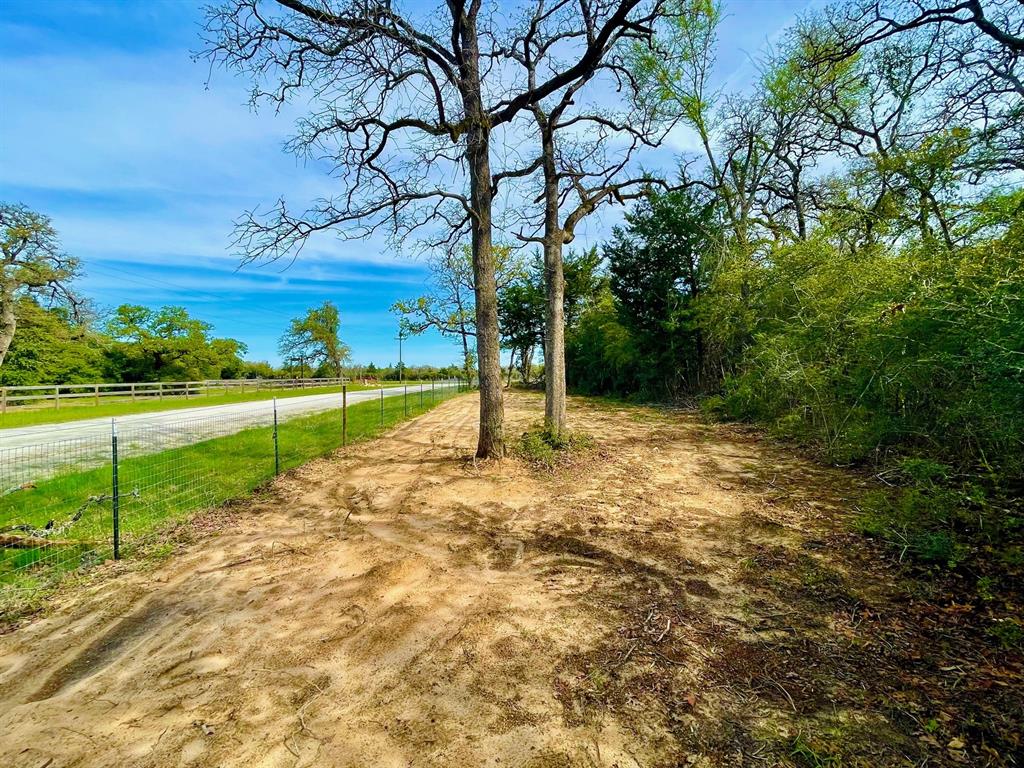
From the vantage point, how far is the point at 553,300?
22.7 ft

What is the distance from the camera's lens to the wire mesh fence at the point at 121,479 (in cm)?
343

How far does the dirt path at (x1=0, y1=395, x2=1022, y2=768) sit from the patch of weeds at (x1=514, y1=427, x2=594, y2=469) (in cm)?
206

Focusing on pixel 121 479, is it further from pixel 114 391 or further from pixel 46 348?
pixel 46 348

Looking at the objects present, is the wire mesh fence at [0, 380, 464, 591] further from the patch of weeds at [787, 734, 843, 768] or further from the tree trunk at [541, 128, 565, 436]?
the patch of weeds at [787, 734, 843, 768]

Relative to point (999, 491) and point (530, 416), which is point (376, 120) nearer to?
point (999, 491)

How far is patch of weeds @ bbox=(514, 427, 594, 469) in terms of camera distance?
6.21m

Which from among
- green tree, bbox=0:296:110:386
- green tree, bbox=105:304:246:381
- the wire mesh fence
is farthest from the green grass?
green tree, bbox=105:304:246:381

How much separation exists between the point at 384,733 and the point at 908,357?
4842mm

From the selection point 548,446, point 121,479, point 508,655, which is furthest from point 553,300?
point 121,479

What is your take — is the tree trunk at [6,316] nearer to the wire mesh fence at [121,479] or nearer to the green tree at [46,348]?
the green tree at [46,348]

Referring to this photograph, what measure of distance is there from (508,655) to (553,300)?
5.58 metres

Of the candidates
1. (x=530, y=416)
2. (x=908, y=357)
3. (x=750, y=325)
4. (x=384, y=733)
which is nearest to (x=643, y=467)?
(x=908, y=357)

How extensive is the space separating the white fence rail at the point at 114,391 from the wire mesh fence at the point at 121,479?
4.20m

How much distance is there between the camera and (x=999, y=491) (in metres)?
2.84
